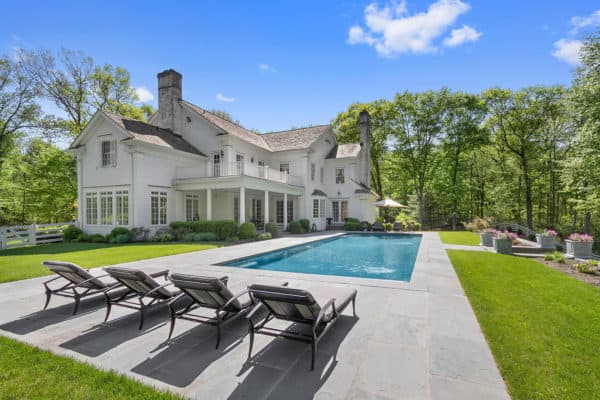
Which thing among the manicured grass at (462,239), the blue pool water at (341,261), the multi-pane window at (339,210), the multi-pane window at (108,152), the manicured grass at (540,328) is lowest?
the blue pool water at (341,261)

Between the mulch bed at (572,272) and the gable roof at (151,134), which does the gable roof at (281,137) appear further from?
the mulch bed at (572,272)

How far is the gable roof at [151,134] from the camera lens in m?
15.7

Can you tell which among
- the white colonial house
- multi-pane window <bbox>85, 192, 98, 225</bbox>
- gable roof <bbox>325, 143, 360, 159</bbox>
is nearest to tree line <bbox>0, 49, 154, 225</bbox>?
the white colonial house

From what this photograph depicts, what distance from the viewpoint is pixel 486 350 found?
328cm

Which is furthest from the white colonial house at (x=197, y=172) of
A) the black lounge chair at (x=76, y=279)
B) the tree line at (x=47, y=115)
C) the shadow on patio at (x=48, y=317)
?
the black lounge chair at (x=76, y=279)

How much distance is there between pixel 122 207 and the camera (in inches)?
623

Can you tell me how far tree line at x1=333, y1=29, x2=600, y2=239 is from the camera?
24.1 m

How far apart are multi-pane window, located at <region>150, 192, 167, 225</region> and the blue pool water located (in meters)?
8.55

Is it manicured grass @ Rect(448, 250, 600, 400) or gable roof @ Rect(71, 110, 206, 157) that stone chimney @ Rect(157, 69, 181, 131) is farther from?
manicured grass @ Rect(448, 250, 600, 400)

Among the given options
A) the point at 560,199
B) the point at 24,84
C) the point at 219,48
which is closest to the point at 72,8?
the point at 219,48

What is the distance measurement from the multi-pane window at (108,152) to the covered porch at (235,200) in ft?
12.2

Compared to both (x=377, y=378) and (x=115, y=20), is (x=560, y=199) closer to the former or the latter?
(x=377, y=378)

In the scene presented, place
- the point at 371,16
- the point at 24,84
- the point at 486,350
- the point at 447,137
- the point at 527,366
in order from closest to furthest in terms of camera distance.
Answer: the point at 527,366
the point at 486,350
the point at 371,16
the point at 24,84
the point at 447,137

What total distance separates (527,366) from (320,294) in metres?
2.65
